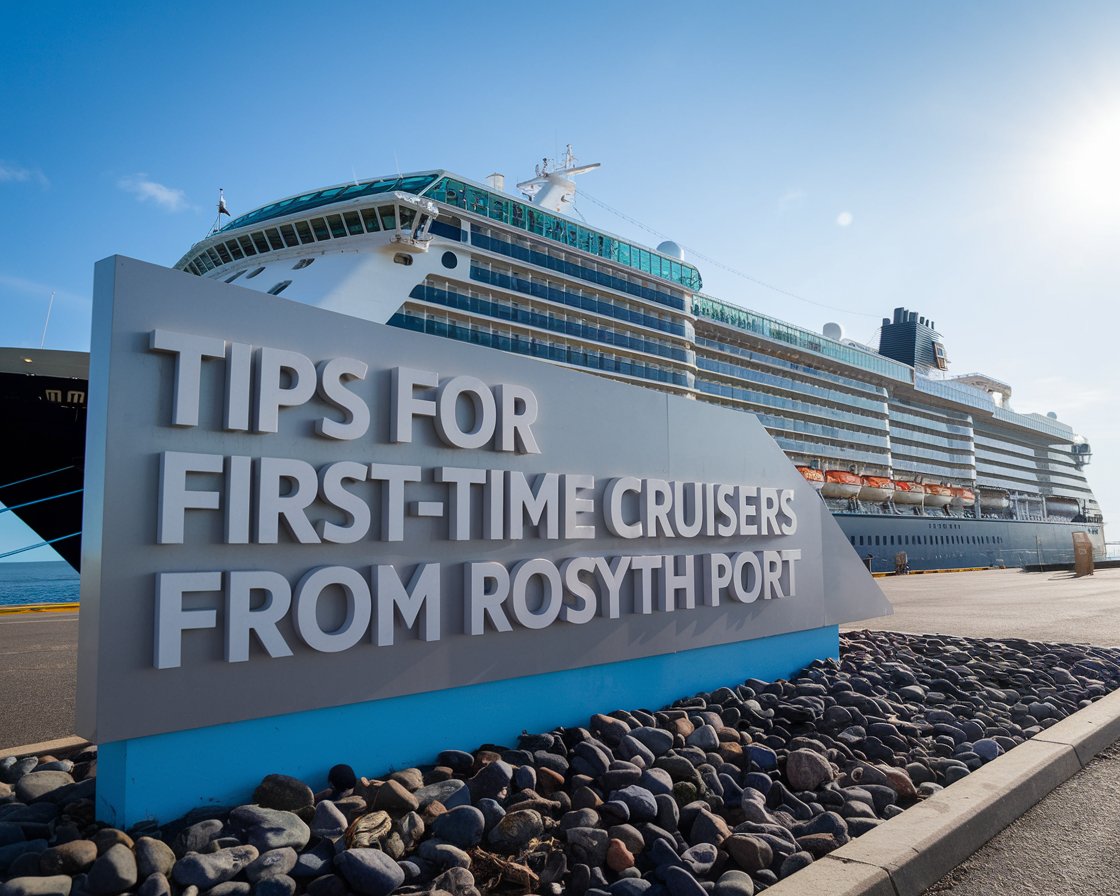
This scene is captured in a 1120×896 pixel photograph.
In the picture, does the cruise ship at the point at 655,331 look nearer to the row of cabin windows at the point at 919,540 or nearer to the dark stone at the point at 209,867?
the row of cabin windows at the point at 919,540

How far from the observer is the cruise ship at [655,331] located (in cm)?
1938

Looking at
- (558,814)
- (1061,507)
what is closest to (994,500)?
(1061,507)

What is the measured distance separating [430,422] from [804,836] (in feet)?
8.27

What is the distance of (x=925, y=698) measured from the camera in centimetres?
569

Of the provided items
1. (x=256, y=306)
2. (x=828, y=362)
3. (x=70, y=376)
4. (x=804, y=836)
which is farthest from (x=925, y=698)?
(x=828, y=362)

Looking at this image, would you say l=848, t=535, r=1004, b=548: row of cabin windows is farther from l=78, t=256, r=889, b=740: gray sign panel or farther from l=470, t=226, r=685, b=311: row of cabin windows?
l=78, t=256, r=889, b=740: gray sign panel

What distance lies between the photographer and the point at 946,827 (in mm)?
3100

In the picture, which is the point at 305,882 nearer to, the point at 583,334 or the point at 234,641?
the point at 234,641

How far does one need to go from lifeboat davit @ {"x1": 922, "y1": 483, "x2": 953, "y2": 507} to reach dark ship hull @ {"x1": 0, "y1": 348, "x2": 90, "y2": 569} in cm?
4078

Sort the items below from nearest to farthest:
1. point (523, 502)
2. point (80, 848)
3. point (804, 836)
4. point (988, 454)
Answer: point (80, 848) → point (804, 836) → point (523, 502) → point (988, 454)

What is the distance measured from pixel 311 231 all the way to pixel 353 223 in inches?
52.2

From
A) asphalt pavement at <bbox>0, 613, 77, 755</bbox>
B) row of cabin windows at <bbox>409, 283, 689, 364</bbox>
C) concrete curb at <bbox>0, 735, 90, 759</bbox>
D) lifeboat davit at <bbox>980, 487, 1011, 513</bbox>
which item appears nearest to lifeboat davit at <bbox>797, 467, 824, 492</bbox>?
row of cabin windows at <bbox>409, 283, 689, 364</bbox>

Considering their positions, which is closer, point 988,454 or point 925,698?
point 925,698

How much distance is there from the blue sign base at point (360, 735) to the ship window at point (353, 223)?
16.3 meters
